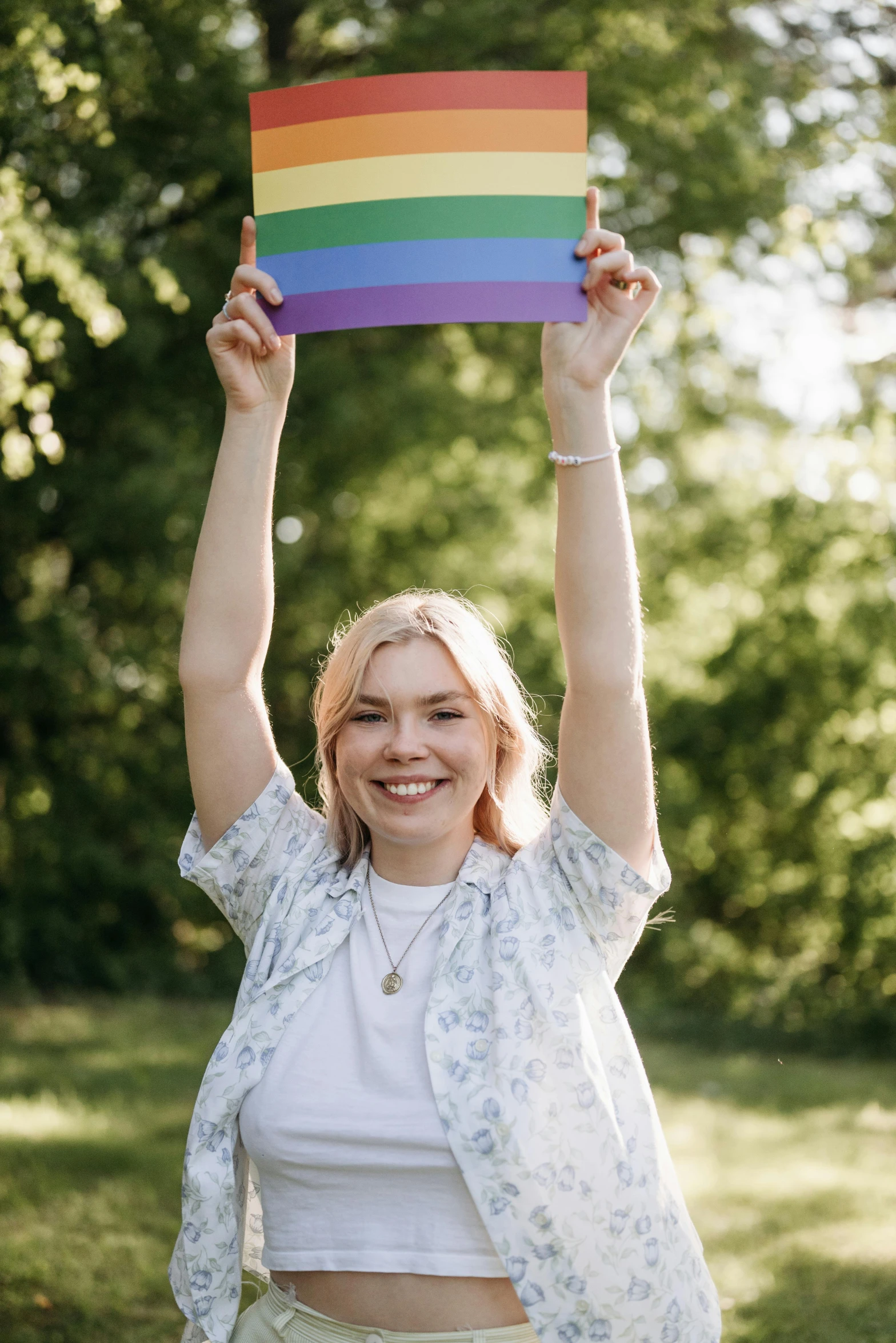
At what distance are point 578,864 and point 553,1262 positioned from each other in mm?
546

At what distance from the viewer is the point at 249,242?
215cm

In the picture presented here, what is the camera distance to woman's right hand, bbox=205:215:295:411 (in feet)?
6.82

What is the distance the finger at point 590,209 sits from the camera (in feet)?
6.57

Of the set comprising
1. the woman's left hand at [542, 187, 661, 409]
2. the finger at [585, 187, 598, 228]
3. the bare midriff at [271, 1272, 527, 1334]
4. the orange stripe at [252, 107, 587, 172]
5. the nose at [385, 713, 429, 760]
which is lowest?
the bare midriff at [271, 1272, 527, 1334]

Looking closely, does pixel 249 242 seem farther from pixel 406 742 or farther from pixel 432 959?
pixel 432 959

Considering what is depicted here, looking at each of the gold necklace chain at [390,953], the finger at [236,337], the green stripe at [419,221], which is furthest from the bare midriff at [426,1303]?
the green stripe at [419,221]

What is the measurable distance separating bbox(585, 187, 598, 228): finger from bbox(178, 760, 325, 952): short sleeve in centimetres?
99

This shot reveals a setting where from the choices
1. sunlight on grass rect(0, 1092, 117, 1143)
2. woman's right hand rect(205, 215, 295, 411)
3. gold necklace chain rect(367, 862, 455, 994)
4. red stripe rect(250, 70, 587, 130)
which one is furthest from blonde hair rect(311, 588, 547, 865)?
sunlight on grass rect(0, 1092, 117, 1143)

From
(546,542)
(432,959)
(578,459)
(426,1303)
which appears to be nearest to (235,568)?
(578,459)

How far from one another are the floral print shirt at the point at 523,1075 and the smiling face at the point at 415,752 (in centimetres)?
11

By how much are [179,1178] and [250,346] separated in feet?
13.0

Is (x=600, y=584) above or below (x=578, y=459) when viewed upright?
below

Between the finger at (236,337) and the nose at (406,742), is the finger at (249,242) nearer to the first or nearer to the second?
the finger at (236,337)

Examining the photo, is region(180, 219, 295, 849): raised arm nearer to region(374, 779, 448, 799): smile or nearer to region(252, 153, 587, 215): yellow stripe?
region(252, 153, 587, 215): yellow stripe
